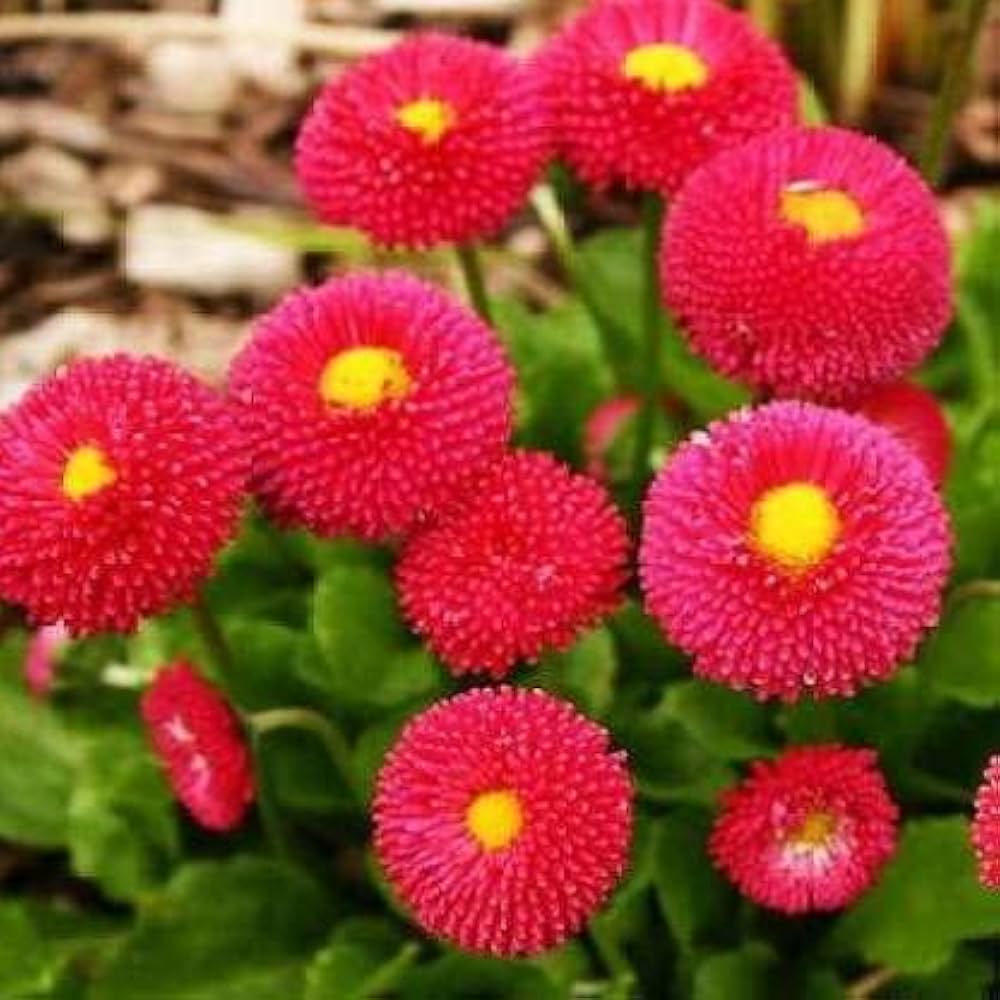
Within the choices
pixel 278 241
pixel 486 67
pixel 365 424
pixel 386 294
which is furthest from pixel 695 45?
pixel 278 241

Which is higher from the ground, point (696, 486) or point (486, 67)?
point (486, 67)

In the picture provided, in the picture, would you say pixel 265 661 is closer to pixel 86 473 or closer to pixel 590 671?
pixel 590 671

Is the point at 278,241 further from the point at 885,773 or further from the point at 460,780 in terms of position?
the point at 460,780

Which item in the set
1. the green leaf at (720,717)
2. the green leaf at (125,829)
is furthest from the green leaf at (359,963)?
the green leaf at (720,717)

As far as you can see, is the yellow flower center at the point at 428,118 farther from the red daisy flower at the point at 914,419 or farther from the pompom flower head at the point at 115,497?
the red daisy flower at the point at 914,419

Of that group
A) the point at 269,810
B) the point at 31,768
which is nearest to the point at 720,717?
the point at 269,810

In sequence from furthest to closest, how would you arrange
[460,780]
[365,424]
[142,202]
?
[142,202]
[365,424]
[460,780]
